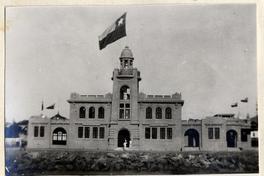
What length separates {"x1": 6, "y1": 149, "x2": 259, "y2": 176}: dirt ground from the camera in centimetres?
876

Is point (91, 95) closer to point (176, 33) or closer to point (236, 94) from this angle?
point (176, 33)

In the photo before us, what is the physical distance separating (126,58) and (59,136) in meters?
1.74

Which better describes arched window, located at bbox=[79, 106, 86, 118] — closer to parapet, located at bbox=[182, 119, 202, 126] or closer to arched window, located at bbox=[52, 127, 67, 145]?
arched window, located at bbox=[52, 127, 67, 145]

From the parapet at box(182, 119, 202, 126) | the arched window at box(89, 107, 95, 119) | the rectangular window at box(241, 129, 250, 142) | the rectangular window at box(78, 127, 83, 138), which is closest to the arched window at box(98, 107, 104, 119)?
the arched window at box(89, 107, 95, 119)

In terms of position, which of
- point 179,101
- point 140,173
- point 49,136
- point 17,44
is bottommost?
point 140,173

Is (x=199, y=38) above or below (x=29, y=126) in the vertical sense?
above

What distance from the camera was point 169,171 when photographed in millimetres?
8836

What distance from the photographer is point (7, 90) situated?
868 centimetres

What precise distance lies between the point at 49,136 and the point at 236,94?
3.24 metres

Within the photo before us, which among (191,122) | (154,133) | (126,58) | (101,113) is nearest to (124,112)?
(101,113)

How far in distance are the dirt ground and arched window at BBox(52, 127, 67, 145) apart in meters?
0.17

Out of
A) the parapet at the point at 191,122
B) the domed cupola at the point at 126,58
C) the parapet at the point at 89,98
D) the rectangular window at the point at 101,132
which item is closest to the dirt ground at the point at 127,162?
the rectangular window at the point at 101,132

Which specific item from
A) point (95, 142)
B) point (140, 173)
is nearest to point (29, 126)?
point (95, 142)

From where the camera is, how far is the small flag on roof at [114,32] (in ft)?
29.0
